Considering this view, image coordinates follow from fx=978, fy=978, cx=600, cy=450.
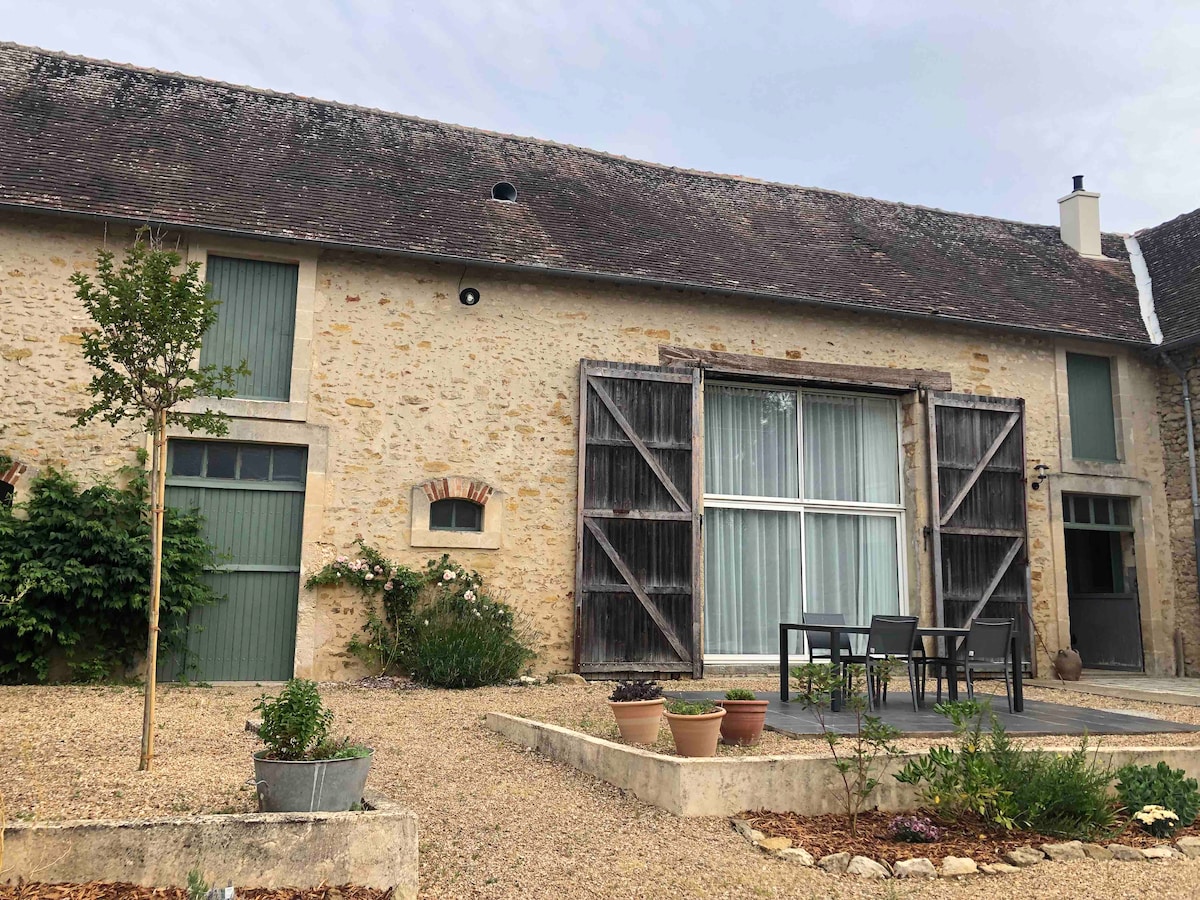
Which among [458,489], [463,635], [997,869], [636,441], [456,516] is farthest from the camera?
[636,441]

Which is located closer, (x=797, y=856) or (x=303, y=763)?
(x=303, y=763)

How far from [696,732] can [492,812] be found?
1096 mm

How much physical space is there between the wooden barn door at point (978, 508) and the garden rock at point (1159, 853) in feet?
19.9

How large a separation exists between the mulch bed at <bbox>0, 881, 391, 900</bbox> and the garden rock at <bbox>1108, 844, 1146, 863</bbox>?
304 cm

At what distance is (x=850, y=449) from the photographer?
35.3ft

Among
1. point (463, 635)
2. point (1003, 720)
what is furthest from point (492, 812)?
point (463, 635)

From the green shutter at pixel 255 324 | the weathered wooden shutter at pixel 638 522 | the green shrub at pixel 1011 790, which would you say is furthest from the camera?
the weathered wooden shutter at pixel 638 522

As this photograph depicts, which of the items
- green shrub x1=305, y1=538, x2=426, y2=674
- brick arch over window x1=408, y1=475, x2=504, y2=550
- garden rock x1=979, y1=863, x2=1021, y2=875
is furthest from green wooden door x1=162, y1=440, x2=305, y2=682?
garden rock x1=979, y1=863, x2=1021, y2=875

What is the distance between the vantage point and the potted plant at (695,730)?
188 inches

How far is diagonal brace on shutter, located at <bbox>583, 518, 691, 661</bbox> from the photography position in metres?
9.29

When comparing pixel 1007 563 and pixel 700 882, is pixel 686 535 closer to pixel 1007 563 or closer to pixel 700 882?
pixel 1007 563

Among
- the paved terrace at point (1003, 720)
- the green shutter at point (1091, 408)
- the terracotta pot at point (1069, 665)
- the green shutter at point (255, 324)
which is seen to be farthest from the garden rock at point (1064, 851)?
the green shutter at point (1091, 408)

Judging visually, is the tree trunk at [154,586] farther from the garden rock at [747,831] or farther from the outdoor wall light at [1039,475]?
the outdoor wall light at [1039,475]

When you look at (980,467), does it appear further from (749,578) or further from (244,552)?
(244,552)
